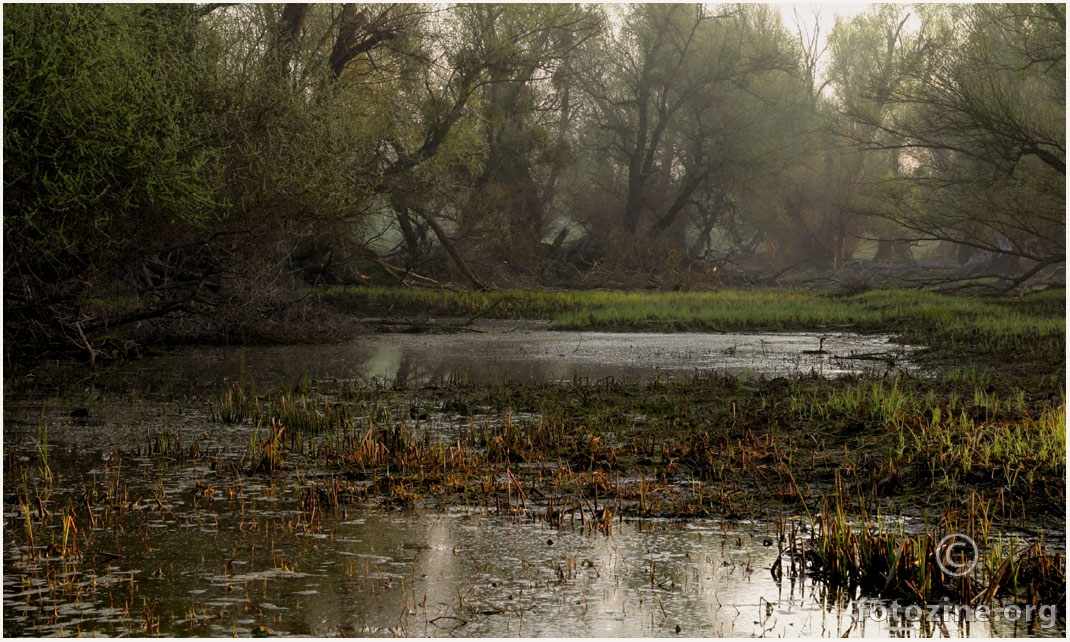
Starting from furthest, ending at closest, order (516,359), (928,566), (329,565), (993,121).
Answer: (993,121) < (516,359) < (329,565) < (928,566)

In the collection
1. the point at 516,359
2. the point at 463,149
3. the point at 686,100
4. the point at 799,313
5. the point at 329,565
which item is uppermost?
the point at 686,100

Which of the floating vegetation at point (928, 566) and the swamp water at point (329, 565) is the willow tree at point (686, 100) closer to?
the swamp water at point (329, 565)

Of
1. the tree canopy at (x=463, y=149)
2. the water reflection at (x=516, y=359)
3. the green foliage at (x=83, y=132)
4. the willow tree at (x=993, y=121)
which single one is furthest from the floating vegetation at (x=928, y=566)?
the willow tree at (x=993, y=121)

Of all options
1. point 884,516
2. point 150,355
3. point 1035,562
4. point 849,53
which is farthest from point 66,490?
point 849,53

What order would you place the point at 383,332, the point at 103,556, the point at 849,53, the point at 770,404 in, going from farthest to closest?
the point at 849,53
the point at 383,332
the point at 770,404
the point at 103,556

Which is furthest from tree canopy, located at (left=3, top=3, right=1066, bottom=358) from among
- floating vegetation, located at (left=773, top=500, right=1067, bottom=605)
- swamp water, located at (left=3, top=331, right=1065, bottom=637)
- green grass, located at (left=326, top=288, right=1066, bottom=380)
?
floating vegetation, located at (left=773, top=500, right=1067, bottom=605)

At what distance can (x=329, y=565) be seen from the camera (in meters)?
6.13

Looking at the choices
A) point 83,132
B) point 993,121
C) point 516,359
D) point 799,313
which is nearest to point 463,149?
point 799,313

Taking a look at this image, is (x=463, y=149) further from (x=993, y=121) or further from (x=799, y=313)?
(x=993, y=121)

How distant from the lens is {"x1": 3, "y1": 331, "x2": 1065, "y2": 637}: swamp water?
525 cm

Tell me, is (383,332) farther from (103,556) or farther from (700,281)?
(700,281)

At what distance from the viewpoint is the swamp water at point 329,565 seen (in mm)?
5246

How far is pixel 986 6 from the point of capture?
33.4 meters

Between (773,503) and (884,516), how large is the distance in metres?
0.72
